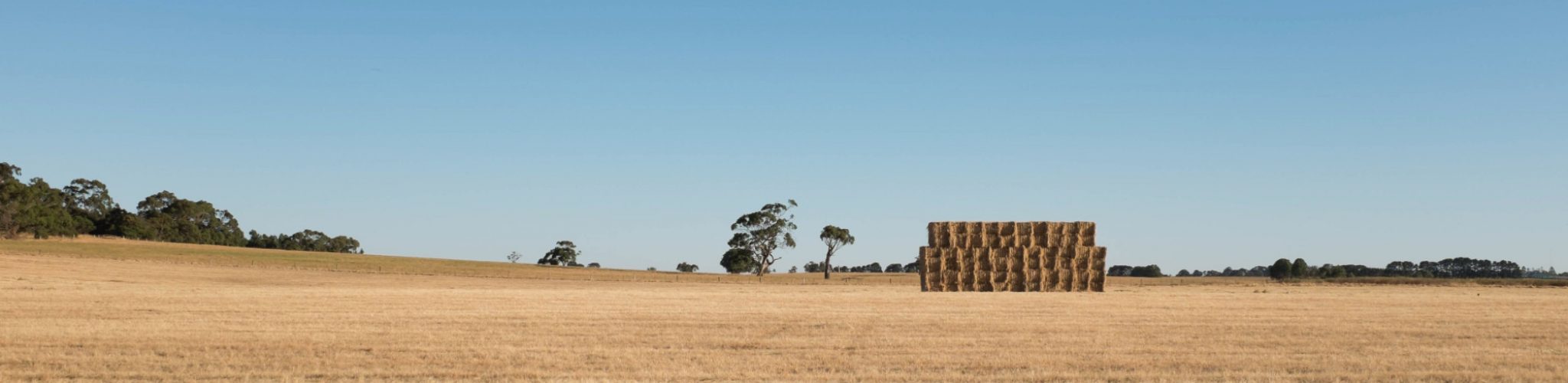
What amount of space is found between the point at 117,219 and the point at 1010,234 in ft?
255

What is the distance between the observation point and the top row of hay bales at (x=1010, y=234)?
146 ft

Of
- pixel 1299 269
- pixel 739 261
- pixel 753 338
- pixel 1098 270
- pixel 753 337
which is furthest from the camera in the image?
pixel 739 261

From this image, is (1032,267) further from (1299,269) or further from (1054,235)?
(1299,269)

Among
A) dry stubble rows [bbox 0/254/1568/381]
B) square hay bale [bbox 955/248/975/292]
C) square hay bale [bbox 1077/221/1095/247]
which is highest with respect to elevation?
square hay bale [bbox 1077/221/1095/247]

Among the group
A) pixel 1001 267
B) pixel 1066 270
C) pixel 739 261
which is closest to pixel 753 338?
pixel 1001 267

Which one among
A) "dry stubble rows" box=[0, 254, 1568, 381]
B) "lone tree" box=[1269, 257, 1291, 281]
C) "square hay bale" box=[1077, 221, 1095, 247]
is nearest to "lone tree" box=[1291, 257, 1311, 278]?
"lone tree" box=[1269, 257, 1291, 281]

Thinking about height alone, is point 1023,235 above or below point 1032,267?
above

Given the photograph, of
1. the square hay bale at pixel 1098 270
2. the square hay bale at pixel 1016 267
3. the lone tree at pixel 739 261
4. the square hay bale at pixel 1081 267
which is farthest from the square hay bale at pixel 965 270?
the lone tree at pixel 739 261

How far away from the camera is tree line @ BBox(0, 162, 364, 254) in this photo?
74.3 metres

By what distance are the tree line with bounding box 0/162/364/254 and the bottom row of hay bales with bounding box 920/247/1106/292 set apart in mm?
56690

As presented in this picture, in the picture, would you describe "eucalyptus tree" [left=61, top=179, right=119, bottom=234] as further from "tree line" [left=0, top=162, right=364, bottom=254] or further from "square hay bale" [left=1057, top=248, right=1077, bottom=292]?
"square hay bale" [left=1057, top=248, right=1077, bottom=292]

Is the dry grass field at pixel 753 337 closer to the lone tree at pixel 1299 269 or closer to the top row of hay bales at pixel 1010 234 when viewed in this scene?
the top row of hay bales at pixel 1010 234

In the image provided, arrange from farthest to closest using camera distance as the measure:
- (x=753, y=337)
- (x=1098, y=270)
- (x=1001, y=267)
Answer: (x=1001, y=267) → (x=1098, y=270) → (x=753, y=337)

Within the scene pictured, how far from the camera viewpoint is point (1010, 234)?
4472 centimetres
